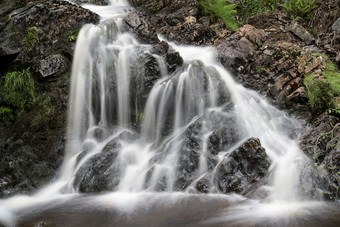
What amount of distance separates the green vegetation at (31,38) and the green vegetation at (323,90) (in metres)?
8.26

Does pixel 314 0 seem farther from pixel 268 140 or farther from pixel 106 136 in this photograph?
pixel 106 136

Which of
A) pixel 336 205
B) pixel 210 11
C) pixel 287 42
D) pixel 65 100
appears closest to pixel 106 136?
pixel 65 100

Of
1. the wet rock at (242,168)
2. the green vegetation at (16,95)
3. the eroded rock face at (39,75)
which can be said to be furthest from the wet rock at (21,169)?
the wet rock at (242,168)

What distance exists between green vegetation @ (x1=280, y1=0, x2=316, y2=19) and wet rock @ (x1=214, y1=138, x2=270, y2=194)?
8.16 m

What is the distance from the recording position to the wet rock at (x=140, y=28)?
889 centimetres

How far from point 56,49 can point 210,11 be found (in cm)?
721

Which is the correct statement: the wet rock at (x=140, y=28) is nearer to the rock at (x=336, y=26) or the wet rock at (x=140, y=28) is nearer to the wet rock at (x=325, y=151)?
the wet rock at (x=325, y=151)

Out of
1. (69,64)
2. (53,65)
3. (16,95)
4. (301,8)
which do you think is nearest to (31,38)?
(53,65)

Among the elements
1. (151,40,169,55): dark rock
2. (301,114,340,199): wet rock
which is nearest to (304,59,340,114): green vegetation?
(301,114,340,199): wet rock

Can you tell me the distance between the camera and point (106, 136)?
707cm

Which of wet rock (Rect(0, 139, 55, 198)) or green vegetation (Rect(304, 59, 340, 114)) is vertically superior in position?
green vegetation (Rect(304, 59, 340, 114))

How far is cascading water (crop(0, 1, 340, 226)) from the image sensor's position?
4527 millimetres

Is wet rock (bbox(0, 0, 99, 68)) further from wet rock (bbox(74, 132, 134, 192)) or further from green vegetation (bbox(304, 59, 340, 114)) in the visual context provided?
green vegetation (bbox(304, 59, 340, 114))

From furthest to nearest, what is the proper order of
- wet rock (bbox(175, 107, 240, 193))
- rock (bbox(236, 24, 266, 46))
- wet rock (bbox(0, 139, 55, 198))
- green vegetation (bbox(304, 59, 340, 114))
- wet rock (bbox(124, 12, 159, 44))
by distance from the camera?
rock (bbox(236, 24, 266, 46))
wet rock (bbox(124, 12, 159, 44))
green vegetation (bbox(304, 59, 340, 114))
wet rock (bbox(0, 139, 55, 198))
wet rock (bbox(175, 107, 240, 193))
